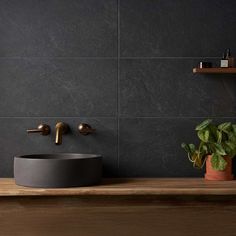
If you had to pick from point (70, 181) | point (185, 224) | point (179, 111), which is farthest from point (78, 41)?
point (185, 224)

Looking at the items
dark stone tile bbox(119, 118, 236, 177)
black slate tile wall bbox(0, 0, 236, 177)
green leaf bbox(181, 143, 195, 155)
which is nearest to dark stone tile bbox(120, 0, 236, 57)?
black slate tile wall bbox(0, 0, 236, 177)

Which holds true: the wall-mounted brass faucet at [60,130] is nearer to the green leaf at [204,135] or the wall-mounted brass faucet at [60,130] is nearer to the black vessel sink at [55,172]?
the black vessel sink at [55,172]

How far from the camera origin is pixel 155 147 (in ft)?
7.20

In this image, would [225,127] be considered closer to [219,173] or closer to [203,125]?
[203,125]

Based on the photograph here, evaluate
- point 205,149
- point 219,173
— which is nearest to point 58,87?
point 205,149

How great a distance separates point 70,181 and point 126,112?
1.76ft

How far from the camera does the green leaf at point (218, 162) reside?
78.8 inches

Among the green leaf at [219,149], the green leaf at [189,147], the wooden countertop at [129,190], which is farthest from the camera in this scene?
the green leaf at [189,147]

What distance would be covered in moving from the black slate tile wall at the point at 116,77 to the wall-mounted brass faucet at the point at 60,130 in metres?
0.04

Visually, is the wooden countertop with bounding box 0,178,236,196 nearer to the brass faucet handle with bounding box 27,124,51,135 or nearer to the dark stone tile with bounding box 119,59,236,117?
the brass faucet handle with bounding box 27,124,51,135

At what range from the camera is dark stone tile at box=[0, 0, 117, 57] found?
2.20 m

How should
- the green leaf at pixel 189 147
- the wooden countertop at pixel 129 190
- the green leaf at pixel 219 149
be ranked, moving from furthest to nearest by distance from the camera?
1. the green leaf at pixel 189 147
2. the green leaf at pixel 219 149
3. the wooden countertop at pixel 129 190

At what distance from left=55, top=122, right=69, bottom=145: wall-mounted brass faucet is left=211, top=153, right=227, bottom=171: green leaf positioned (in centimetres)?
74

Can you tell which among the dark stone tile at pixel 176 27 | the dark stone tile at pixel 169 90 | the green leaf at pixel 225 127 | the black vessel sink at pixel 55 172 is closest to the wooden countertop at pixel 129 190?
the black vessel sink at pixel 55 172
